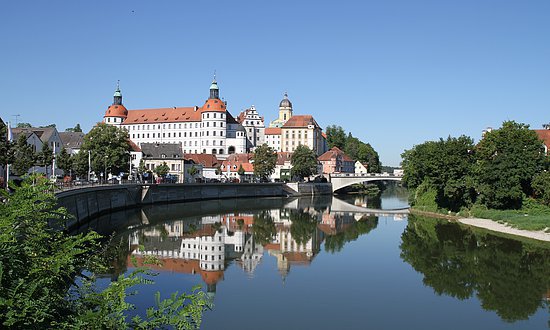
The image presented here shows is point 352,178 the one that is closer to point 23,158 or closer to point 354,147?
point 354,147

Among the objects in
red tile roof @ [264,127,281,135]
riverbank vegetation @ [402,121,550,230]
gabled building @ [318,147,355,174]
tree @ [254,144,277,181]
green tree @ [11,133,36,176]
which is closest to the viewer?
green tree @ [11,133,36,176]

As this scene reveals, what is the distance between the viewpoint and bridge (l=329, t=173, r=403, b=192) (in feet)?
337

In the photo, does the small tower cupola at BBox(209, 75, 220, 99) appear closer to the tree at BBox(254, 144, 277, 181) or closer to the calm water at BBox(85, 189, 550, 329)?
the tree at BBox(254, 144, 277, 181)

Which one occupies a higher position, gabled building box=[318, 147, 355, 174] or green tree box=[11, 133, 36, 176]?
gabled building box=[318, 147, 355, 174]

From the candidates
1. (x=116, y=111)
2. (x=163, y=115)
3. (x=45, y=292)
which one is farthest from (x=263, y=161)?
(x=45, y=292)

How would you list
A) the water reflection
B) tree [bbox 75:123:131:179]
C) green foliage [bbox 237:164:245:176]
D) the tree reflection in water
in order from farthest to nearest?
green foliage [bbox 237:164:245:176] < tree [bbox 75:123:131:179] < the water reflection < the tree reflection in water

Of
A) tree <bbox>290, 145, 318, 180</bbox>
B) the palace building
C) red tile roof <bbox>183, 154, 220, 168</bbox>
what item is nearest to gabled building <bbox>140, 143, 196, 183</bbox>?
red tile roof <bbox>183, 154, 220, 168</bbox>

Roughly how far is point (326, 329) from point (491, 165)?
40.6 metres

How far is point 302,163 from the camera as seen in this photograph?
109875 mm

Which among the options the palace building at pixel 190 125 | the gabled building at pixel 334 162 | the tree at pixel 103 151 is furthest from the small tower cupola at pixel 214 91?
the tree at pixel 103 151

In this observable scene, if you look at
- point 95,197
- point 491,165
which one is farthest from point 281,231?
point 491,165

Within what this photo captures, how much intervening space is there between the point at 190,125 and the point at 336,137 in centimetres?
5145

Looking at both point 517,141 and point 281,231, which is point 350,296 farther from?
point 517,141

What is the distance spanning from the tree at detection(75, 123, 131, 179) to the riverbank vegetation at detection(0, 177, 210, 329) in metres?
58.8
